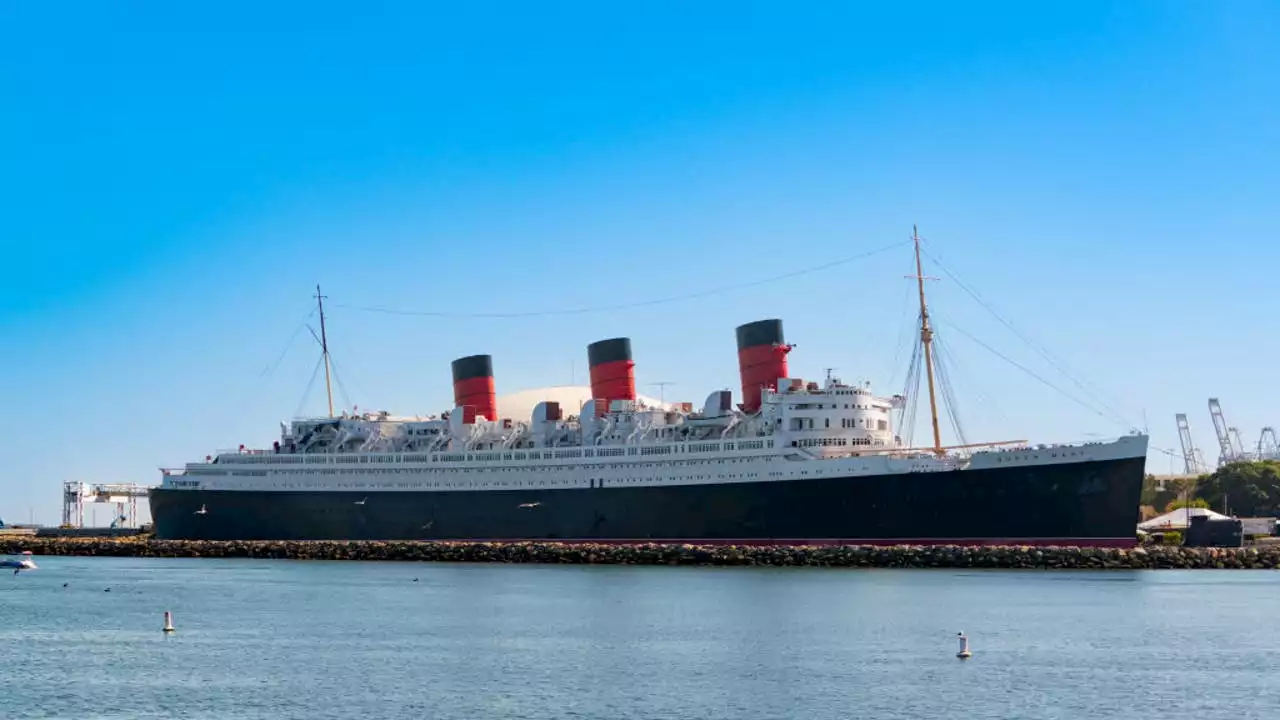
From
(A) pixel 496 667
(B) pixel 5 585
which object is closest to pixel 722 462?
(B) pixel 5 585

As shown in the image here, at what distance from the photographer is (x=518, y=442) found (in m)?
80.8

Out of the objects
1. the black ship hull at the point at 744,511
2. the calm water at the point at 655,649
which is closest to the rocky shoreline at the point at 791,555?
the black ship hull at the point at 744,511

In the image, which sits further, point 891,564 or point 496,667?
point 891,564

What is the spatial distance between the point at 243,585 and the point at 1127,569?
34.6 m

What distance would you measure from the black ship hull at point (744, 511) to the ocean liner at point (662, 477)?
79 millimetres

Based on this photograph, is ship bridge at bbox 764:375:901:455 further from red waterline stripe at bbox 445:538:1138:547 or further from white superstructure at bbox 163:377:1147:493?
red waterline stripe at bbox 445:538:1138:547

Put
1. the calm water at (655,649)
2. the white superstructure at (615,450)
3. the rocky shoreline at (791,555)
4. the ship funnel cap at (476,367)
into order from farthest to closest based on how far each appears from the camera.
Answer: the ship funnel cap at (476,367)
the white superstructure at (615,450)
the rocky shoreline at (791,555)
the calm water at (655,649)

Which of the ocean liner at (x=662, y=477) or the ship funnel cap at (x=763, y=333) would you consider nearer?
the ocean liner at (x=662, y=477)

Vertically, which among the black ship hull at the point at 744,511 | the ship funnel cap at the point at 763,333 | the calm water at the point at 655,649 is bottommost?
the calm water at the point at 655,649

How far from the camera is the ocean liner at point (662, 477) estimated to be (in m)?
61.5

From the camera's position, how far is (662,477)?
72188mm

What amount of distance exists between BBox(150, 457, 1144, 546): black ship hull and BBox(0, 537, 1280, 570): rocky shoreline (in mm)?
1773

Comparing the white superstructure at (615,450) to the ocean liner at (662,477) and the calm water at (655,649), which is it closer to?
the ocean liner at (662,477)

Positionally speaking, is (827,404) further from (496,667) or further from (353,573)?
(496,667)
